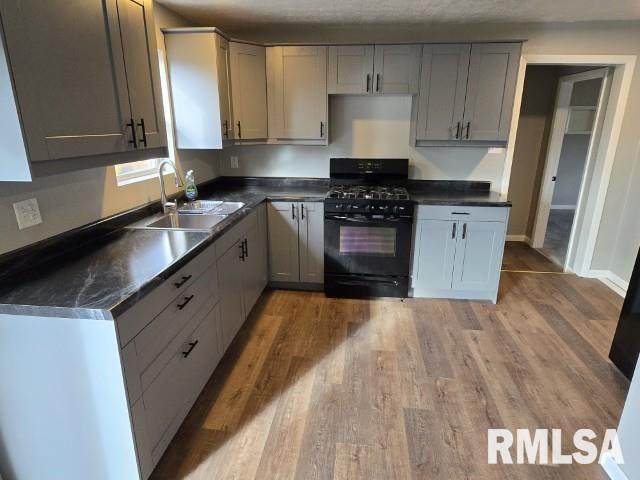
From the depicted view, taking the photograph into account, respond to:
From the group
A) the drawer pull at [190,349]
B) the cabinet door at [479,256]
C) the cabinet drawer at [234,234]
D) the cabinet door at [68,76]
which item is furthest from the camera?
the cabinet door at [479,256]

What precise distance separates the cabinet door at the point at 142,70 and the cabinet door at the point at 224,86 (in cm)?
85

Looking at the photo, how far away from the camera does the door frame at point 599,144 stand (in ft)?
10.9

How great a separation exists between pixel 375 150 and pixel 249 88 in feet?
4.39

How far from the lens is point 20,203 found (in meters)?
1.62

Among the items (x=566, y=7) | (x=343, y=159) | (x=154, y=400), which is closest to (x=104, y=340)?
(x=154, y=400)

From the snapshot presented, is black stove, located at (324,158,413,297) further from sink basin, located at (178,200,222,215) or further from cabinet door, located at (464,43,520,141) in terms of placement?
sink basin, located at (178,200,222,215)

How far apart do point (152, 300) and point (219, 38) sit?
222 centimetres

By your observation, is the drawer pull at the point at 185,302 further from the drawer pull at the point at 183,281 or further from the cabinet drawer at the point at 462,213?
the cabinet drawer at the point at 462,213

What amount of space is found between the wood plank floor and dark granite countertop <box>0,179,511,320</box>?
93cm

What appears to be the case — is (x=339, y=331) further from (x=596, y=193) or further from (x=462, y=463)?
(x=596, y=193)

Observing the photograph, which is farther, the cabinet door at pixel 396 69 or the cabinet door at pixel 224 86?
the cabinet door at pixel 396 69

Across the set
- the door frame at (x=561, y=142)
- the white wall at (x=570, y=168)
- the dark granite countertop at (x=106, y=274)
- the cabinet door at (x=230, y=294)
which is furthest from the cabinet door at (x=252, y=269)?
the white wall at (x=570, y=168)

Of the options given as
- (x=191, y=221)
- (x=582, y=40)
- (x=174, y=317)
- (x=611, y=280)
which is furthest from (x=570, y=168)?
(x=174, y=317)

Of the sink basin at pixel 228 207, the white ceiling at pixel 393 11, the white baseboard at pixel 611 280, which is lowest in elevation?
the white baseboard at pixel 611 280
